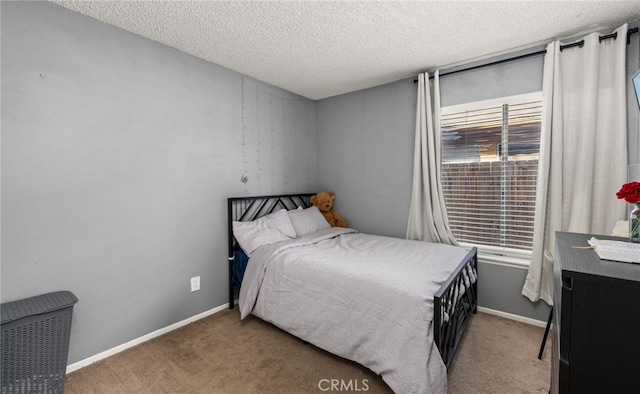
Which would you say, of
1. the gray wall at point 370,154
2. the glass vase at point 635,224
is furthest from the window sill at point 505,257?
the glass vase at point 635,224

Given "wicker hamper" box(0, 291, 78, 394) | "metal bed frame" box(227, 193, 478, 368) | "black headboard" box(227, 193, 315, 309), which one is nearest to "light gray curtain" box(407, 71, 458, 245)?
"metal bed frame" box(227, 193, 478, 368)

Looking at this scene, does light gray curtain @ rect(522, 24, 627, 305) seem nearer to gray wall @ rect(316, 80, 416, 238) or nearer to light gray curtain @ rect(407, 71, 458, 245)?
light gray curtain @ rect(407, 71, 458, 245)

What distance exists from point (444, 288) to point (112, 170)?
94.0 inches

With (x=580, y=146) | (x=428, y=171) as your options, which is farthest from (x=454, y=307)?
(x=580, y=146)

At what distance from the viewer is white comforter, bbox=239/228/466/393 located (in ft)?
4.96

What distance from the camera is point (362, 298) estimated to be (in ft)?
5.82

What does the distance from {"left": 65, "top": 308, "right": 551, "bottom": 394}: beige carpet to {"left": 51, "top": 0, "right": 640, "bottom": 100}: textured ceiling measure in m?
2.38

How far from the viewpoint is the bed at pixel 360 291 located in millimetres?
1524

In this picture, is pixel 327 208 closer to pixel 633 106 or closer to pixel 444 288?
pixel 444 288

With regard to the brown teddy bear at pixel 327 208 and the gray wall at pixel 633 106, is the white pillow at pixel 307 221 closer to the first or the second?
the brown teddy bear at pixel 327 208

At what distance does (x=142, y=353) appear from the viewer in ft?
6.68

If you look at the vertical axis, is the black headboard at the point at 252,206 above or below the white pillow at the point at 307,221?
above

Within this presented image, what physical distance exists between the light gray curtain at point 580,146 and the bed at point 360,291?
0.71 meters

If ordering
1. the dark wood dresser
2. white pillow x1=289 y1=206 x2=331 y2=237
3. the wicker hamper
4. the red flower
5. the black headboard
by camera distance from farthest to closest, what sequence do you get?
white pillow x1=289 y1=206 x2=331 y2=237
the black headboard
the wicker hamper
the red flower
the dark wood dresser
